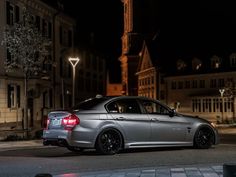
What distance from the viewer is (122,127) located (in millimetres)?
15625

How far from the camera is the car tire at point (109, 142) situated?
50.3ft

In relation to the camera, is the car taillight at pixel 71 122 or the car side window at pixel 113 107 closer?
the car taillight at pixel 71 122

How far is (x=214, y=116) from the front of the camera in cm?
7850

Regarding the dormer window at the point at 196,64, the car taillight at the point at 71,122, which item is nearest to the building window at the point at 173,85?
the dormer window at the point at 196,64

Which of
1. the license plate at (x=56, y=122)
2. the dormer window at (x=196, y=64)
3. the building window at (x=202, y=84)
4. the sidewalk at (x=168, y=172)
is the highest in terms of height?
the dormer window at (x=196, y=64)

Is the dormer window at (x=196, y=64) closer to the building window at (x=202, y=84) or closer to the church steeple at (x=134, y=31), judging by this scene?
the building window at (x=202, y=84)

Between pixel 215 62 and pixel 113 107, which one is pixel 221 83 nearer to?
pixel 215 62

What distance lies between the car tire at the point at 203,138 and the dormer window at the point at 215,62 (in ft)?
215

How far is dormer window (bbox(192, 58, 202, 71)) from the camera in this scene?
278ft

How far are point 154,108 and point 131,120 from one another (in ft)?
4.30

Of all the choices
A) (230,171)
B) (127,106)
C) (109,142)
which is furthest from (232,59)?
(230,171)

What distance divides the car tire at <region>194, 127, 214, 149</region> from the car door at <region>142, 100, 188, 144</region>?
0.47 metres

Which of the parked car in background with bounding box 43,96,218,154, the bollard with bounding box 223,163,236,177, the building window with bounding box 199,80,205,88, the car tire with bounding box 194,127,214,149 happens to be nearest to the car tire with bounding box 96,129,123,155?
the parked car in background with bounding box 43,96,218,154

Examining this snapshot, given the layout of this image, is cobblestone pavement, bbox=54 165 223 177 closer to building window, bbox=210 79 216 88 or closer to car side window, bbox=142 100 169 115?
car side window, bbox=142 100 169 115
